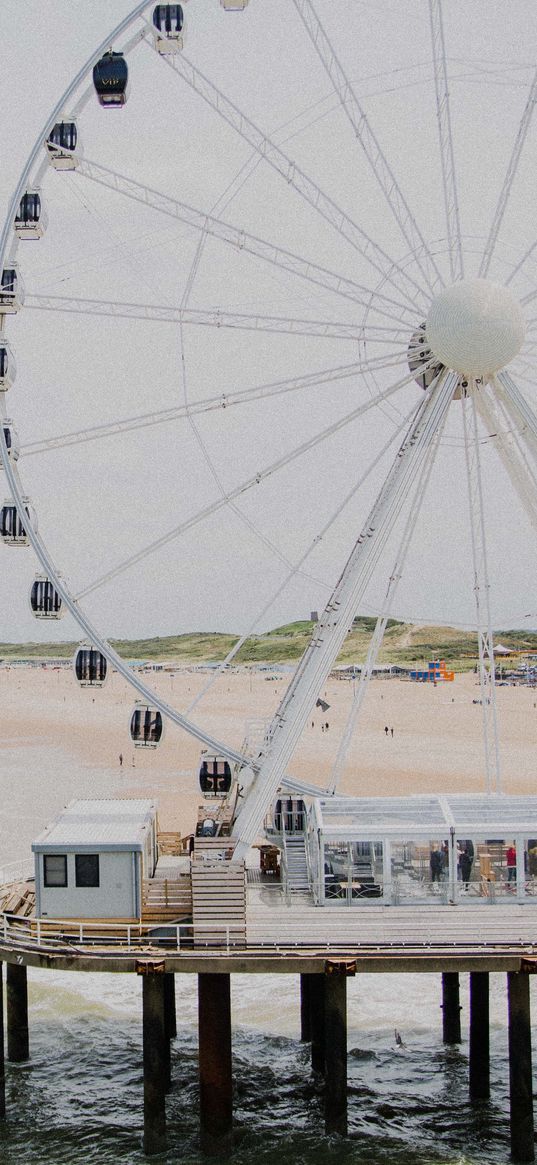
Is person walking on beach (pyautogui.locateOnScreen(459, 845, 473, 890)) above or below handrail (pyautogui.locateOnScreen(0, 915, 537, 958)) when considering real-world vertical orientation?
above

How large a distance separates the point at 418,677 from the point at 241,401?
101002 mm

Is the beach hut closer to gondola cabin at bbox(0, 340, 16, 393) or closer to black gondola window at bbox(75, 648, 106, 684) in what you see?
black gondola window at bbox(75, 648, 106, 684)

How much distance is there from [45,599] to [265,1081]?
413 inches

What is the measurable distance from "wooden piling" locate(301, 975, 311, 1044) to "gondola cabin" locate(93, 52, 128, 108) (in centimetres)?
1862

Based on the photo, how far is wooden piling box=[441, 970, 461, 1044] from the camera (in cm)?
2681

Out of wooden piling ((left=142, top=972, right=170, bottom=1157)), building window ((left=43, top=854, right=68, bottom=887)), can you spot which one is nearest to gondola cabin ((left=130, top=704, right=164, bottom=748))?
building window ((left=43, top=854, right=68, bottom=887))

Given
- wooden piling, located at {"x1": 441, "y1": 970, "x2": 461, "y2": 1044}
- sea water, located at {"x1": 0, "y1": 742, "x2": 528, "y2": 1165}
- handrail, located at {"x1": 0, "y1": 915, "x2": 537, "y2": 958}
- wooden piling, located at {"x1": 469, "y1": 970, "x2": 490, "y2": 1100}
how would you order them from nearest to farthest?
handrail, located at {"x1": 0, "y1": 915, "x2": 537, "y2": 958}
sea water, located at {"x1": 0, "y1": 742, "x2": 528, "y2": 1165}
wooden piling, located at {"x1": 469, "y1": 970, "x2": 490, "y2": 1100}
wooden piling, located at {"x1": 441, "y1": 970, "x2": 461, "y2": 1044}

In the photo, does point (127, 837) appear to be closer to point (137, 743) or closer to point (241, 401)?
point (137, 743)

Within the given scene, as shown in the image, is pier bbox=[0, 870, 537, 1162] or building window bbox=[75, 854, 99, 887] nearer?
pier bbox=[0, 870, 537, 1162]

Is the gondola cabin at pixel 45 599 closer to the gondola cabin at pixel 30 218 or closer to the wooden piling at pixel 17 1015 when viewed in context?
the gondola cabin at pixel 30 218

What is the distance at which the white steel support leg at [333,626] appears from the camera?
23844 mm

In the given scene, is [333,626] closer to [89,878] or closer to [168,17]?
[89,878]

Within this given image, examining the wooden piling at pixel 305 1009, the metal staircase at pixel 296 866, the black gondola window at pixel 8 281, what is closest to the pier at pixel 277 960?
the metal staircase at pixel 296 866

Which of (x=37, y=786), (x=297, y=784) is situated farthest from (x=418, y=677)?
(x=297, y=784)
